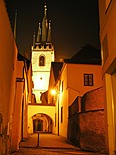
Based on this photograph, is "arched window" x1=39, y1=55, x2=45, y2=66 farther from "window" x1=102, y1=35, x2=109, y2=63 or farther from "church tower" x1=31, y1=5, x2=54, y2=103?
"window" x1=102, y1=35, x2=109, y2=63

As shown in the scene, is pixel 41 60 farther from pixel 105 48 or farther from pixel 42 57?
pixel 105 48

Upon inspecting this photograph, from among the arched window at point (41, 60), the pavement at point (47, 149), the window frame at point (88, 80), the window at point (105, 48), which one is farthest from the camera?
the arched window at point (41, 60)

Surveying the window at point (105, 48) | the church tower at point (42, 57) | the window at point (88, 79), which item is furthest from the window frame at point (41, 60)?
the window at point (105, 48)

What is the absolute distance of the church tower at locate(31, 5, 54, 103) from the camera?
7075cm

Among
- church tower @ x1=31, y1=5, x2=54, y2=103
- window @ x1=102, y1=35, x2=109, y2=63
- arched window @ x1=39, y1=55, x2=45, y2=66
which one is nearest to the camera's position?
window @ x1=102, y1=35, x2=109, y2=63

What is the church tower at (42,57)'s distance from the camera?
70.8 meters

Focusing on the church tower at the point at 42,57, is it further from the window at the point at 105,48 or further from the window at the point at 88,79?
the window at the point at 105,48

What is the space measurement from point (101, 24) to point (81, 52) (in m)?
17.4

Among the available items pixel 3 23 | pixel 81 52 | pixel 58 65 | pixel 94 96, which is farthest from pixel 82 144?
pixel 58 65

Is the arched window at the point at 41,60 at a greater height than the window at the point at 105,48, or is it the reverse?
the arched window at the point at 41,60

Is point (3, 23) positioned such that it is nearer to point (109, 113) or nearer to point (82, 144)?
point (109, 113)

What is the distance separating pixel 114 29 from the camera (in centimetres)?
663

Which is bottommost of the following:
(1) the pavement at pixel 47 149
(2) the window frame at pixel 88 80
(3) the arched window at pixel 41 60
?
(1) the pavement at pixel 47 149

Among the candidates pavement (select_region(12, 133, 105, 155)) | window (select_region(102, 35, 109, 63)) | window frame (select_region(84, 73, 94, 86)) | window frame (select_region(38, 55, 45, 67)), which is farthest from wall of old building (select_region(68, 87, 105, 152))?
Answer: window frame (select_region(38, 55, 45, 67))
